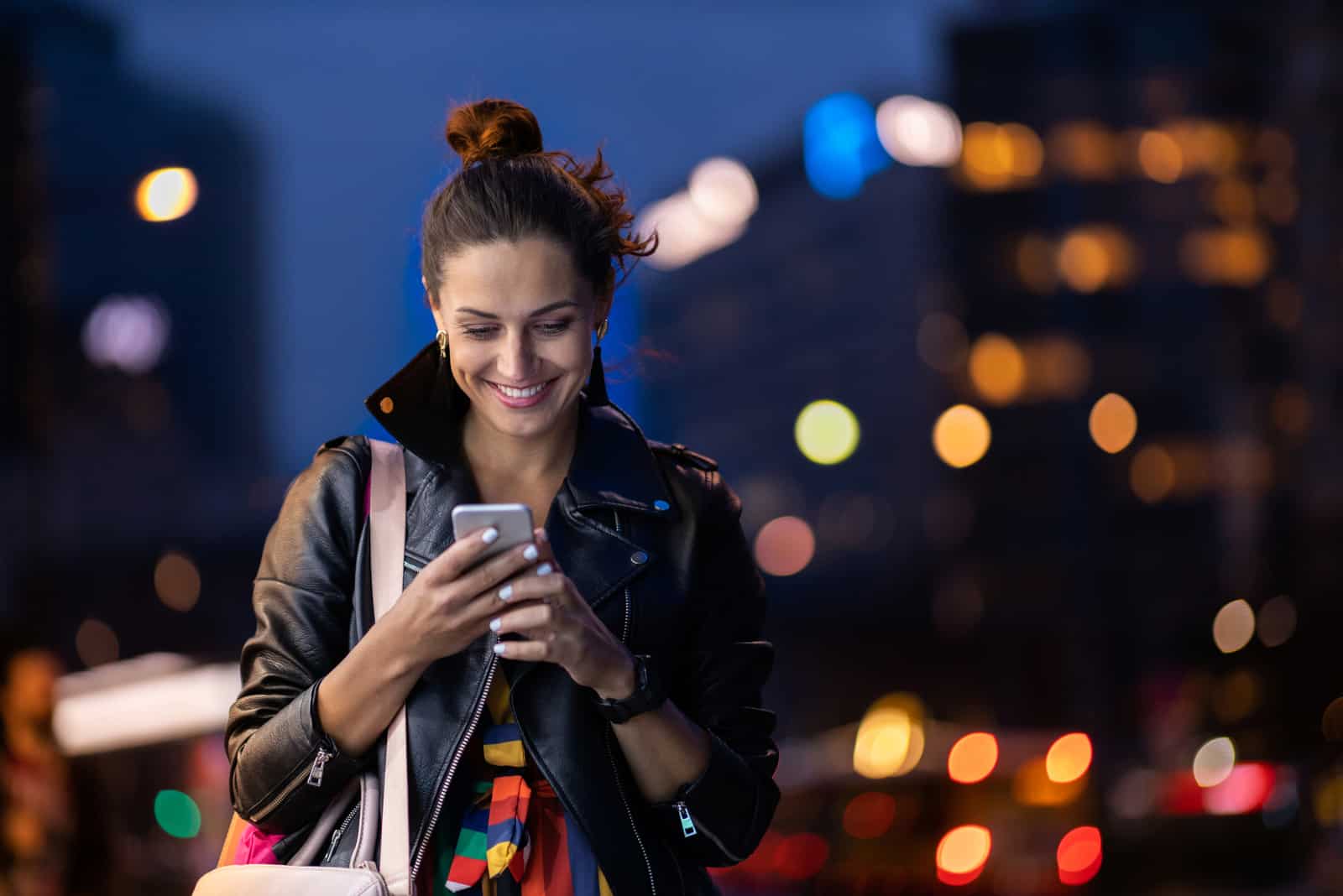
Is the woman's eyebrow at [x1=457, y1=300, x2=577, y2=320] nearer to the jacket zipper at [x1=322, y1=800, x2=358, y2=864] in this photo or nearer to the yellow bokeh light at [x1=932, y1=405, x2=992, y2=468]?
the jacket zipper at [x1=322, y1=800, x2=358, y2=864]

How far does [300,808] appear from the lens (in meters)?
2.00

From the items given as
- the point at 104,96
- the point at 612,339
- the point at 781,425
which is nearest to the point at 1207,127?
the point at 781,425

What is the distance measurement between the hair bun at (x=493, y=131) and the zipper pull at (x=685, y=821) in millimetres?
935

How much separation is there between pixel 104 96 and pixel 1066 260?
4436 centimetres

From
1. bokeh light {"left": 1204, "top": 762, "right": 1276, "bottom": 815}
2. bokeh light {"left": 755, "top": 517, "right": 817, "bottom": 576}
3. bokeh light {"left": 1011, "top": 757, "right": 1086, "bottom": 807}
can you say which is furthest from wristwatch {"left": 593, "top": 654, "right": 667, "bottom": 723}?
bokeh light {"left": 755, "top": 517, "right": 817, "bottom": 576}

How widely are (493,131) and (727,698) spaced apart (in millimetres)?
876

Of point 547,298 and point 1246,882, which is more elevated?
point 547,298

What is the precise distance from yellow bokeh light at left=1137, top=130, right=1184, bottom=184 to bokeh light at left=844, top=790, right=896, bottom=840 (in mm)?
52186

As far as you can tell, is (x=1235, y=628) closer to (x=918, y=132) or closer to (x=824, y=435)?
(x=918, y=132)

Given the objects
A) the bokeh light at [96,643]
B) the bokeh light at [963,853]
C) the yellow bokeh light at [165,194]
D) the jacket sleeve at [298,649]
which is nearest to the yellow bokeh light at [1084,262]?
the bokeh light at [96,643]

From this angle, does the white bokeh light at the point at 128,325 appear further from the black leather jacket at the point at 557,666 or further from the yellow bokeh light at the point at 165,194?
the black leather jacket at the point at 557,666

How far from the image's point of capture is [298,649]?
2.04m

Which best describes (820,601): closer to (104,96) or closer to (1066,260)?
(1066,260)

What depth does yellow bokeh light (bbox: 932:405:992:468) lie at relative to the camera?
54.5 metres
